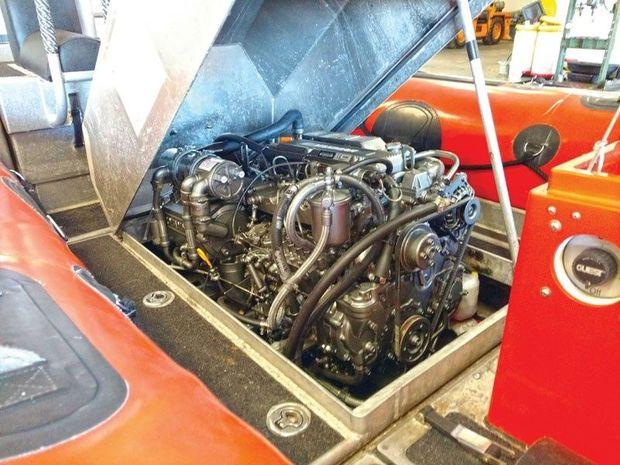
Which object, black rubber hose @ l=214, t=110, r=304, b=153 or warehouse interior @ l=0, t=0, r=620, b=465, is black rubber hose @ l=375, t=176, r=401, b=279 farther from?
black rubber hose @ l=214, t=110, r=304, b=153

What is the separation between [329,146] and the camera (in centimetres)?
156

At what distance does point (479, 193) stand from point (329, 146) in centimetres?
Answer: 82

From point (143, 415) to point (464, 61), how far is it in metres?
9.61

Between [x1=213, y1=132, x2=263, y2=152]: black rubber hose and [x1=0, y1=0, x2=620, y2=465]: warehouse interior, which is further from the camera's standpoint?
[x1=213, y1=132, x2=263, y2=152]: black rubber hose

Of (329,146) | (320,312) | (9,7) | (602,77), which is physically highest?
(9,7)

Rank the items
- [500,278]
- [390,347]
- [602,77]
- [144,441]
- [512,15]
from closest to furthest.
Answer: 1. [144,441]
2. [390,347]
3. [500,278]
4. [602,77]
5. [512,15]

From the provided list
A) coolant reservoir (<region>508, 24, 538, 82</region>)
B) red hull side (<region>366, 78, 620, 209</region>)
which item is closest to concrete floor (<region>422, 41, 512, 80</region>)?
coolant reservoir (<region>508, 24, 538, 82</region>)

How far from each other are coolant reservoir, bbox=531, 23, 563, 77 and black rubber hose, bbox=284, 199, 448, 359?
5548 millimetres

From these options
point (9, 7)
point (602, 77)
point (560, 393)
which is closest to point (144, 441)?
point (560, 393)

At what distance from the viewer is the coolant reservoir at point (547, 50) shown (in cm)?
577

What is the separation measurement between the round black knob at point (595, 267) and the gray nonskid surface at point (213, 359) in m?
0.54

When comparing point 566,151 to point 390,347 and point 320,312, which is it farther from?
point 320,312

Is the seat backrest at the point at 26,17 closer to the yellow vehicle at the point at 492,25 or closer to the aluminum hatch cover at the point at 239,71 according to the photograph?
the aluminum hatch cover at the point at 239,71

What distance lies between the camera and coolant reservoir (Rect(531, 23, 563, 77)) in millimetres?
5773
